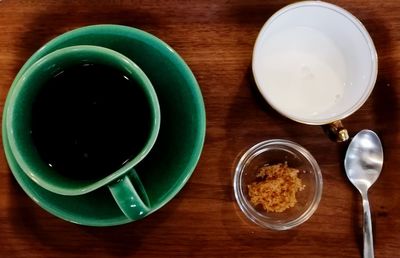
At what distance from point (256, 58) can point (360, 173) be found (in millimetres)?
278

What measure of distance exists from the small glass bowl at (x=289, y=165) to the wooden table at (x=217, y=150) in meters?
0.01

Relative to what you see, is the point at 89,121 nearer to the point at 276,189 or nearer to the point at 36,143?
the point at 36,143

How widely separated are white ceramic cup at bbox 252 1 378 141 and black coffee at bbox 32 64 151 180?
0.22 meters

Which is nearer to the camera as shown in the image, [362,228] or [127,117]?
[127,117]

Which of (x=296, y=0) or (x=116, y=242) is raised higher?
(x=296, y=0)

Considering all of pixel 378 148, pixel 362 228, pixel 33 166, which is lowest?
pixel 362 228

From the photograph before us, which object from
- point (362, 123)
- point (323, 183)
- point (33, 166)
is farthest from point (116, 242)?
point (362, 123)

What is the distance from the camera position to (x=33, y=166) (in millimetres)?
766

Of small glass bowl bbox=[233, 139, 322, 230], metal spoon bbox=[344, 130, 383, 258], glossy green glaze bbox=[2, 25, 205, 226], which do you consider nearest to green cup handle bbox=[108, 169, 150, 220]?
glossy green glaze bbox=[2, 25, 205, 226]

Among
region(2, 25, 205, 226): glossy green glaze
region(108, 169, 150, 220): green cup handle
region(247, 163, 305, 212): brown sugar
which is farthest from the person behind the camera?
region(247, 163, 305, 212): brown sugar

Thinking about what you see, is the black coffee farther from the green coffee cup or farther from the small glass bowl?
the small glass bowl

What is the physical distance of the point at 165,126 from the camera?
903 mm

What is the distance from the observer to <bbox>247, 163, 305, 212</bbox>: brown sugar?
3.16 feet

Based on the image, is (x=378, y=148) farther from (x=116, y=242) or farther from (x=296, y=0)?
(x=116, y=242)
